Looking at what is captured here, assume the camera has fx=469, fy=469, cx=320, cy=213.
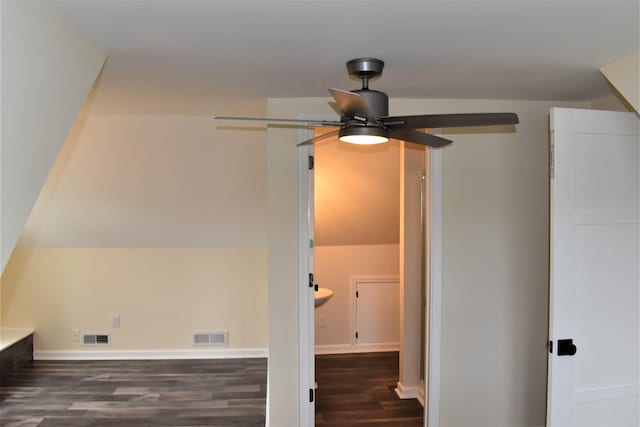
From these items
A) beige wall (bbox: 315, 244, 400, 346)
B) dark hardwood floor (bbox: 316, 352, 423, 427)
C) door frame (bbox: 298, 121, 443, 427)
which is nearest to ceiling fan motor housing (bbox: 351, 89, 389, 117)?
door frame (bbox: 298, 121, 443, 427)

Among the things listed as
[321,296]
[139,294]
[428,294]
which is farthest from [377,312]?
[139,294]

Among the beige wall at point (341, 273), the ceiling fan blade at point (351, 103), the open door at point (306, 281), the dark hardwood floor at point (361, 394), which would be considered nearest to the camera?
the ceiling fan blade at point (351, 103)

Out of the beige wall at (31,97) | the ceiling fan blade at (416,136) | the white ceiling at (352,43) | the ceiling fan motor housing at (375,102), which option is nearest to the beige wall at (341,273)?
the white ceiling at (352,43)

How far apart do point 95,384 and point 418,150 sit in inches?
124

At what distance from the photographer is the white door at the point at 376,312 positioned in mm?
4973

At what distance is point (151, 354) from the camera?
4.25 m

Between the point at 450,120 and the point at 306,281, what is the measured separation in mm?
1488

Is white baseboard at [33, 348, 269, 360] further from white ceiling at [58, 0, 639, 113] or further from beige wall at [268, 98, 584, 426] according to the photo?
white ceiling at [58, 0, 639, 113]

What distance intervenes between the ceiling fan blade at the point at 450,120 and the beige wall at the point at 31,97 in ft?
3.87

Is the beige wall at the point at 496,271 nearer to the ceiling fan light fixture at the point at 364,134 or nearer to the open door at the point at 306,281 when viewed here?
the open door at the point at 306,281

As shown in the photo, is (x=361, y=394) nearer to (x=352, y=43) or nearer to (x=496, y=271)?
(x=496, y=271)

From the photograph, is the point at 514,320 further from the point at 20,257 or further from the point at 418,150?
the point at 20,257

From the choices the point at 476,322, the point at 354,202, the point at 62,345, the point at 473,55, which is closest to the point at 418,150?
the point at 354,202

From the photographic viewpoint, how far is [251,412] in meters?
3.27
